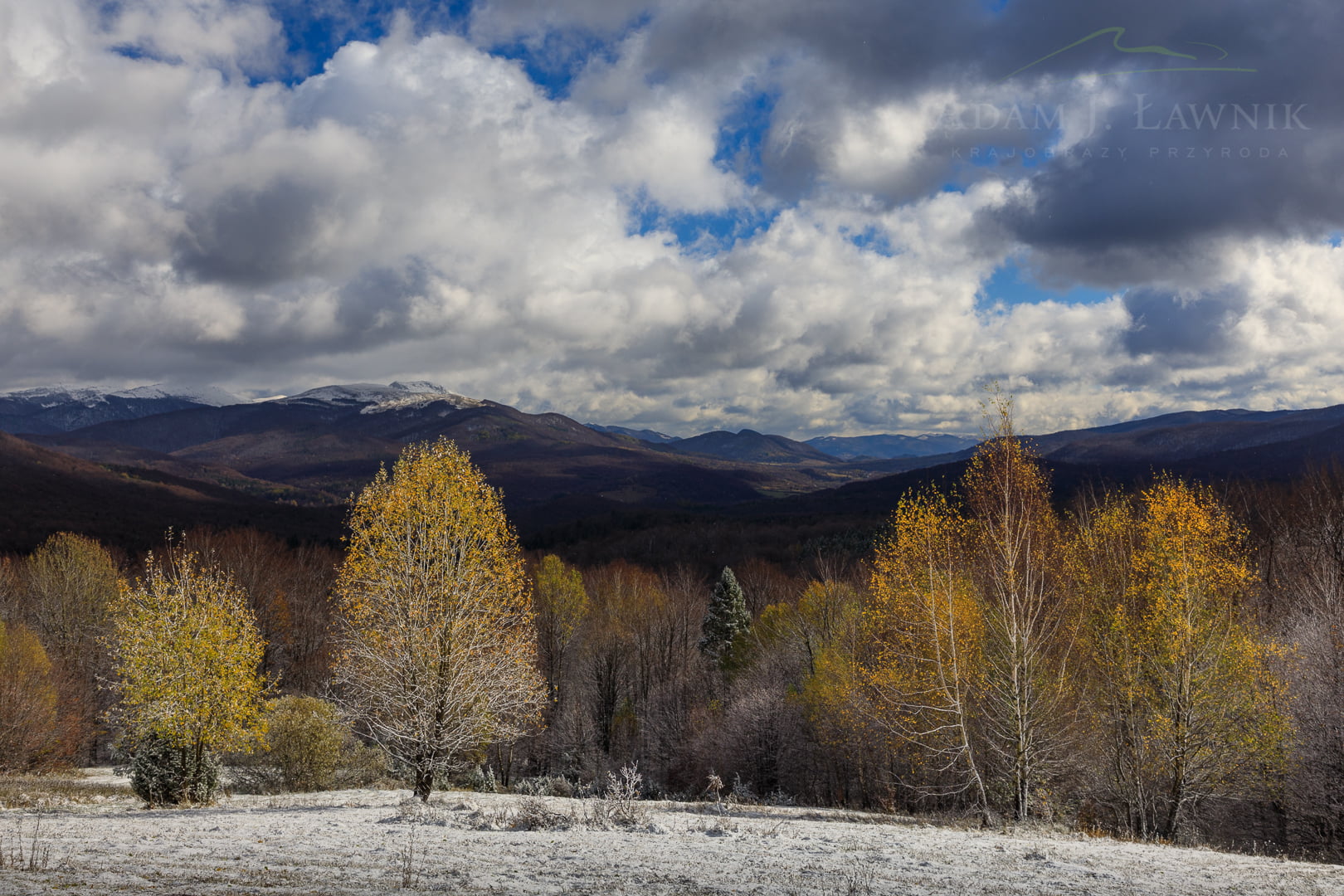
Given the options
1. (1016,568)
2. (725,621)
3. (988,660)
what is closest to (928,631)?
(988,660)

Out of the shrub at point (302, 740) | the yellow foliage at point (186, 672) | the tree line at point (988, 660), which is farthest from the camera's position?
the shrub at point (302, 740)

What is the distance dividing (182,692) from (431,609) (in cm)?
859

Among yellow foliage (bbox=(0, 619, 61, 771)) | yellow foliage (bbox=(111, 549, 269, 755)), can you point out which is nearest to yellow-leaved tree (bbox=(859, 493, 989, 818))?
yellow foliage (bbox=(111, 549, 269, 755))

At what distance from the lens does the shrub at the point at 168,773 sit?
883 inches

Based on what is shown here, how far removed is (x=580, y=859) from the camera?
1222cm

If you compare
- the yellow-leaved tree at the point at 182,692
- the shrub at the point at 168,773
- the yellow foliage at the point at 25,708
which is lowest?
the yellow foliage at the point at 25,708

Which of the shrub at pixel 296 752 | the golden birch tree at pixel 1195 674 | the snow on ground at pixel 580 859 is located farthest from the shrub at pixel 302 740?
the golden birch tree at pixel 1195 674

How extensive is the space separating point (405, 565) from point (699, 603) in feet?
186

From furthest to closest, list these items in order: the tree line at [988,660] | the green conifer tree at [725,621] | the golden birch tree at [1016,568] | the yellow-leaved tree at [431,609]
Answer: the green conifer tree at [725,621] < the yellow-leaved tree at [431,609] < the tree line at [988,660] < the golden birch tree at [1016,568]

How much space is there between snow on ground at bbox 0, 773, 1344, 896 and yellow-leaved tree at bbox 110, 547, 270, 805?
385 cm

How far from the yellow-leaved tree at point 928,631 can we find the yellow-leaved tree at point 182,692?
20790 millimetres

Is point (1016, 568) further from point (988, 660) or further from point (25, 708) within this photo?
point (25, 708)

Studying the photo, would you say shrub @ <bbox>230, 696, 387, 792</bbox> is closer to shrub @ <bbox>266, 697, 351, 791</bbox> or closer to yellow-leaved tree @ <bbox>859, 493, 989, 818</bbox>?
shrub @ <bbox>266, 697, 351, 791</bbox>

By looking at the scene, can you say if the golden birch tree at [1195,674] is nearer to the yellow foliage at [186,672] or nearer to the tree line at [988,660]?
the tree line at [988,660]
